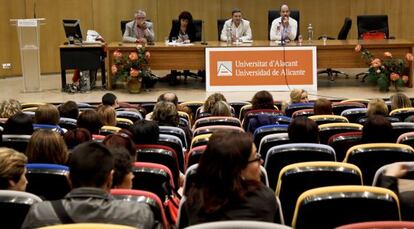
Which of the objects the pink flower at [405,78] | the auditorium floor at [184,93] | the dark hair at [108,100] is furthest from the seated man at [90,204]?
the pink flower at [405,78]

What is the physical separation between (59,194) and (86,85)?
300 inches

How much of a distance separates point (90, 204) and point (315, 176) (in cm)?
143

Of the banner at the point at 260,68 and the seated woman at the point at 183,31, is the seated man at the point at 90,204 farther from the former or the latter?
the seated woman at the point at 183,31

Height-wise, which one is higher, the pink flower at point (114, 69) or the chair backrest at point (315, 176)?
the pink flower at point (114, 69)

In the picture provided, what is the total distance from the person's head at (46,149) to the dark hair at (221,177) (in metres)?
1.40

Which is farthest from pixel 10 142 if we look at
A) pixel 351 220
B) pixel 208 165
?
pixel 351 220

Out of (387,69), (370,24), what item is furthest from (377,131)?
(370,24)

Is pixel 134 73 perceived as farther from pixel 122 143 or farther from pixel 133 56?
pixel 122 143

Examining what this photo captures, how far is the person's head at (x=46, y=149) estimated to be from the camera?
392 centimetres

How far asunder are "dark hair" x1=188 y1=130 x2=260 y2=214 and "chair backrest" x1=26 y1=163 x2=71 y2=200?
0.97 m

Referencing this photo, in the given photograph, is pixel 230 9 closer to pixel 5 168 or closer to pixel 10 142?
pixel 10 142

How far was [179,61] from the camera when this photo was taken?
426 inches

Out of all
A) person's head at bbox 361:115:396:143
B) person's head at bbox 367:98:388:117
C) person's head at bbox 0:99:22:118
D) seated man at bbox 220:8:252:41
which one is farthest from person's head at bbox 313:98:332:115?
seated man at bbox 220:8:252:41

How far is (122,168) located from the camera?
3.23 m
